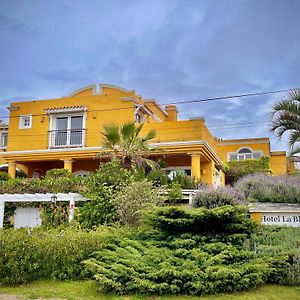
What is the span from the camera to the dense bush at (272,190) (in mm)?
15184

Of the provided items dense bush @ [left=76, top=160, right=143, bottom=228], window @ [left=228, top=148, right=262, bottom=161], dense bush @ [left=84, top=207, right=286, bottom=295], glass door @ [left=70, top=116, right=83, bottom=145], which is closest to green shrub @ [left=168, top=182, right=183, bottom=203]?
dense bush @ [left=76, top=160, right=143, bottom=228]

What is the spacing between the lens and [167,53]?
1611 centimetres

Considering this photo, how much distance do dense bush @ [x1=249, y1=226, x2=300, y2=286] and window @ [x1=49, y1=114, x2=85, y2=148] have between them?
16.5 metres

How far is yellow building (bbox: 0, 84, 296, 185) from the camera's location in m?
24.1

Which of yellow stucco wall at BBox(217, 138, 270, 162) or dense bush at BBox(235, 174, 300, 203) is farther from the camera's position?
yellow stucco wall at BBox(217, 138, 270, 162)

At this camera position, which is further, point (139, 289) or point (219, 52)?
point (219, 52)

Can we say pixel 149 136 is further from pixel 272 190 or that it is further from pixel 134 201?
pixel 272 190

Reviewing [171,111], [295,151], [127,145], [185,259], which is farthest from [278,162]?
[185,259]

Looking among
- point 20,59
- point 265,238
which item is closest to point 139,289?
point 265,238

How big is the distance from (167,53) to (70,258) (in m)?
9.32

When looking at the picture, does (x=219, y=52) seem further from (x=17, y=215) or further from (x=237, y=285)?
(x=17, y=215)

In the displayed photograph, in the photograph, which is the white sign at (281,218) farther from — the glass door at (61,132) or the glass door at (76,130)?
the glass door at (61,132)

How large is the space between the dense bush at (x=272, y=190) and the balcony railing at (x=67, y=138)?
38.9ft

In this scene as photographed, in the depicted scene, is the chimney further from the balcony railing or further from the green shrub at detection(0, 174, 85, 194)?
the green shrub at detection(0, 174, 85, 194)
